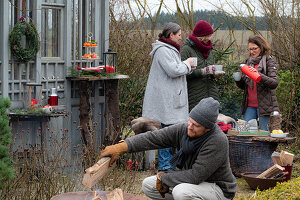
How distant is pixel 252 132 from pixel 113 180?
7.93 ft

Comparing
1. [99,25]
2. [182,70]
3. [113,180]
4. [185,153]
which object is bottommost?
[113,180]

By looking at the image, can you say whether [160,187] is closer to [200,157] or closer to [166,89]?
[200,157]

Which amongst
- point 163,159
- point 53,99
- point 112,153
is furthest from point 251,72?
point 112,153

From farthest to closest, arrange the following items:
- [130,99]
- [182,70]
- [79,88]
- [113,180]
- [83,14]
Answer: [130,99] < [83,14] < [79,88] < [182,70] < [113,180]

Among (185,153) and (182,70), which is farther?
(182,70)

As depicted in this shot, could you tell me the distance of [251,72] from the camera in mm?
7238

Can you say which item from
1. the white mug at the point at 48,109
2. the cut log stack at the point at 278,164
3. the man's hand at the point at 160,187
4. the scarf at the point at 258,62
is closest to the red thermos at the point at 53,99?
the white mug at the point at 48,109

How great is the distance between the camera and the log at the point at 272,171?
22.4 feet

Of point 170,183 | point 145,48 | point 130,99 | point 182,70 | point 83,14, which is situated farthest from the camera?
point 145,48

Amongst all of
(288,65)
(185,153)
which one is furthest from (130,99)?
(185,153)

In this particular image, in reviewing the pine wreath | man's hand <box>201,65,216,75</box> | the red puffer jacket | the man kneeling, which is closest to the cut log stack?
the red puffer jacket

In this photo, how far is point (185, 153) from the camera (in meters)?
4.69

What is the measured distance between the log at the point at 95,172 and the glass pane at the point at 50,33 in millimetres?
3749

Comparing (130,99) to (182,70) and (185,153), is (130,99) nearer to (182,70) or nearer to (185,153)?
(182,70)
